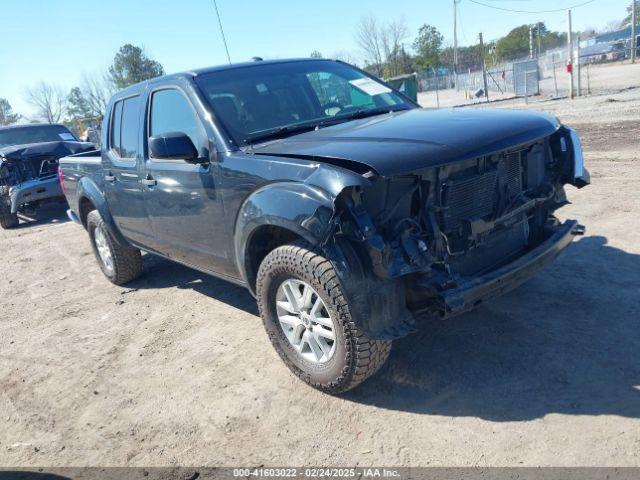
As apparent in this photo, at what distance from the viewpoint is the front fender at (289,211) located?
272 centimetres

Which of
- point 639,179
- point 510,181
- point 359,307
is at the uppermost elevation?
point 510,181

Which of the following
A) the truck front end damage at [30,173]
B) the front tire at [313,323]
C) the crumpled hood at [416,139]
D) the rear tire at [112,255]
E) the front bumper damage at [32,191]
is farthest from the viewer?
the truck front end damage at [30,173]

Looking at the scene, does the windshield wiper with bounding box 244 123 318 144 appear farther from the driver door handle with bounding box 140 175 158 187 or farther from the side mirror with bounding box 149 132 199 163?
the driver door handle with bounding box 140 175 158 187

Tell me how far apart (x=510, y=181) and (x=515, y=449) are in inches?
61.8

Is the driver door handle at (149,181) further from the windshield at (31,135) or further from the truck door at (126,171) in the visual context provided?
the windshield at (31,135)

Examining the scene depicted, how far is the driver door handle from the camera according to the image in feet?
13.9

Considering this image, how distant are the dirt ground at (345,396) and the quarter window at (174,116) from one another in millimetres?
1609

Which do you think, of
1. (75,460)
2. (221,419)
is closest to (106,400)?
(75,460)

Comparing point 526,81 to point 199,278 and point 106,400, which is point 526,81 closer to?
point 199,278

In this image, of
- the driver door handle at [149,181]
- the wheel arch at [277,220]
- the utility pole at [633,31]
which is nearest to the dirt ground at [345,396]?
the wheel arch at [277,220]

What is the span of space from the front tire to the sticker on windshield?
1948mm

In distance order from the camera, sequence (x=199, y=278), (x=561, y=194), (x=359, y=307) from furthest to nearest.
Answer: (x=199, y=278)
(x=561, y=194)
(x=359, y=307)

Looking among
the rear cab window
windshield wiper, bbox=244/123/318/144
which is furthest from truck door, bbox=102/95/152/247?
windshield wiper, bbox=244/123/318/144

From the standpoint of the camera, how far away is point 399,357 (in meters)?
3.46
